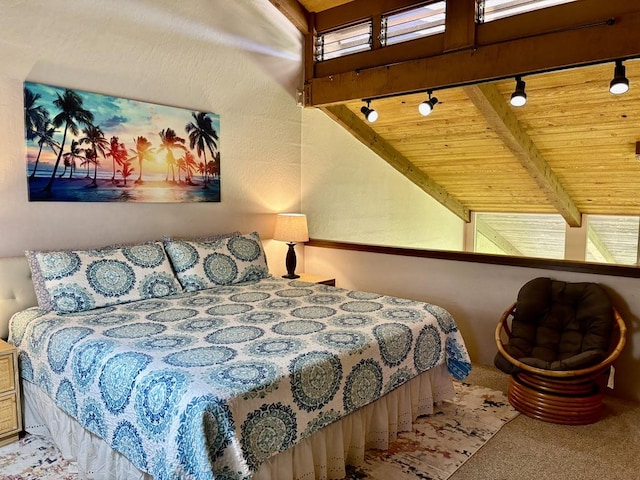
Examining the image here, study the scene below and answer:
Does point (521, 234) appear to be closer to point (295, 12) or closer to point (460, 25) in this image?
point (460, 25)

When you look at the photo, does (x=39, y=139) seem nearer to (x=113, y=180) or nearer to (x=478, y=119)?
(x=113, y=180)

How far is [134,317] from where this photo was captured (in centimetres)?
248

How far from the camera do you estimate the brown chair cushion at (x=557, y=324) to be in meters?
2.69

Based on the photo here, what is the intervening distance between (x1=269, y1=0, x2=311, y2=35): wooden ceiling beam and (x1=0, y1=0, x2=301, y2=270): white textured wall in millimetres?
84

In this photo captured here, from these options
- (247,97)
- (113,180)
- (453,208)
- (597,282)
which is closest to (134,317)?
(113,180)

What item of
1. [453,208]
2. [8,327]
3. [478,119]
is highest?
[478,119]

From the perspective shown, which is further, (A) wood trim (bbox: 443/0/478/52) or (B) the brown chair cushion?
(A) wood trim (bbox: 443/0/478/52)

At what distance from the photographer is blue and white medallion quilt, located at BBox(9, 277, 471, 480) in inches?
61.9

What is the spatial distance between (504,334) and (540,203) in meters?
3.00

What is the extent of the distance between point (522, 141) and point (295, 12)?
2.37m

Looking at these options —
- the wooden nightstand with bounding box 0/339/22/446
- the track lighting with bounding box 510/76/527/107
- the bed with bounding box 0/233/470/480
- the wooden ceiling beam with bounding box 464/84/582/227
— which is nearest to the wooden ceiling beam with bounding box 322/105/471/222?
the wooden ceiling beam with bounding box 464/84/582/227

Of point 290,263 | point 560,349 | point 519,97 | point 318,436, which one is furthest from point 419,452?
point 519,97

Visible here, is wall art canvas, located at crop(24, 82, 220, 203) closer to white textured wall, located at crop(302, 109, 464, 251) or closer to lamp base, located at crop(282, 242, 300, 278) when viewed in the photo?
lamp base, located at crop(282, 242, 300, 278)

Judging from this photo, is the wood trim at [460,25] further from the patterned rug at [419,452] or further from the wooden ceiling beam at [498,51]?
the patterned rug at [419,452]
